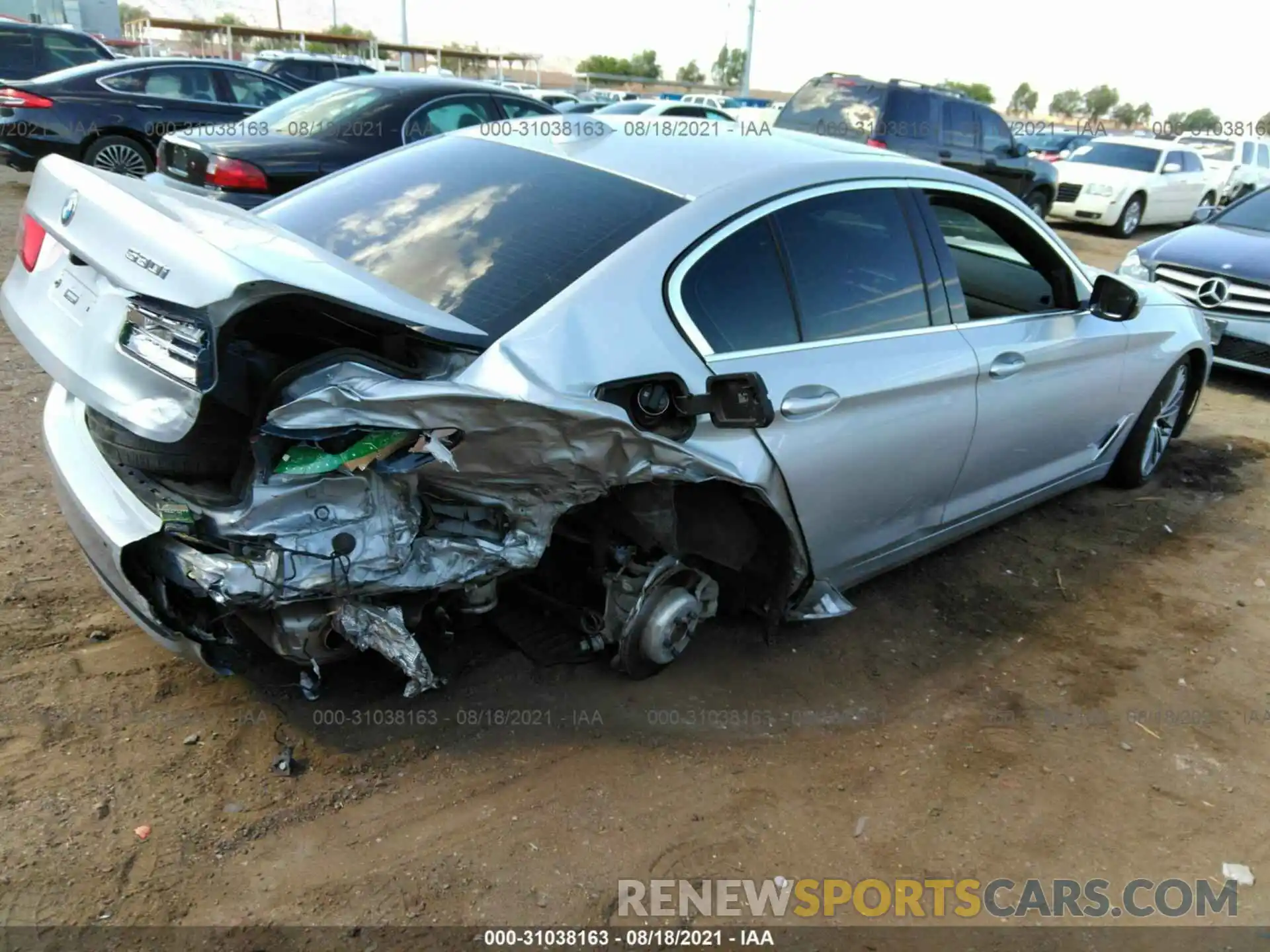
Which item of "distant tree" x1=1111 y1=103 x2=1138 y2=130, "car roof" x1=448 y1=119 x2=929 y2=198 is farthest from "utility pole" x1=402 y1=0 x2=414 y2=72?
"distant tree" x1=1111 y1=103 x2=1138 y2=130

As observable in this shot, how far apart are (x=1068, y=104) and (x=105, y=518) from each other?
124m

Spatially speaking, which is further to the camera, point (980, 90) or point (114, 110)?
point (980, 90)

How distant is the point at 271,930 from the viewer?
2.20 meters

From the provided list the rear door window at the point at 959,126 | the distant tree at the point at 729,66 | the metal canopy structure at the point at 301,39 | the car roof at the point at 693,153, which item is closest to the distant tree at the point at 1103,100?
the distant tree at the point at 729,66

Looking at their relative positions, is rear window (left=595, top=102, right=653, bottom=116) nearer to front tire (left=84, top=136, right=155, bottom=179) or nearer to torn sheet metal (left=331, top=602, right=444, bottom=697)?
front tire (left=84, top=136, right=155, bottom=179)

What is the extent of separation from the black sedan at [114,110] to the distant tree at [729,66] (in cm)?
8271

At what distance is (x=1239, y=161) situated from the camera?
65.3 feet

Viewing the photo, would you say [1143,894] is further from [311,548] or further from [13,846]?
[13,846]

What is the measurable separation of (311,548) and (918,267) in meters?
2.36

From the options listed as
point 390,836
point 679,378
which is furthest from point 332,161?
point 390,836

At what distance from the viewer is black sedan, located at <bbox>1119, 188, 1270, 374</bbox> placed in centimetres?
710

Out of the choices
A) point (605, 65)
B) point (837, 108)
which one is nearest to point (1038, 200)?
point (837, 108)

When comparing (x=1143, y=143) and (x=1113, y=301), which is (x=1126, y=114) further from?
(x=1113, y=301)

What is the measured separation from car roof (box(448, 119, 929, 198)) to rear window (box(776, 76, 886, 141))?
8.53 metres
